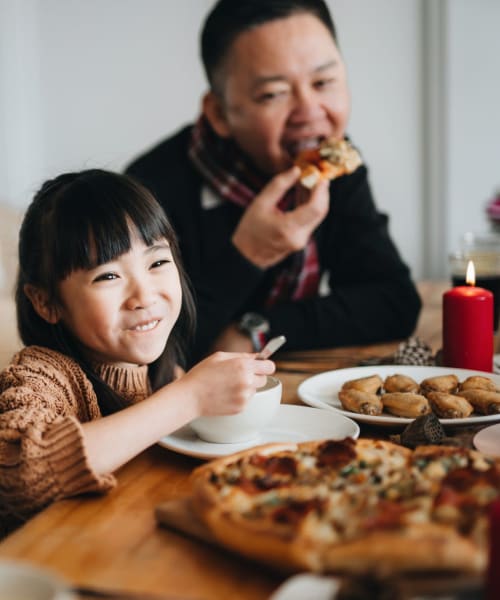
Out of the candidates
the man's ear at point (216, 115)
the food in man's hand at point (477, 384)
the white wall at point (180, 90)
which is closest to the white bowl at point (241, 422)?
the food in man's hand at point (477, 384)

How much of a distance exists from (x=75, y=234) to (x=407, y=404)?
569mm

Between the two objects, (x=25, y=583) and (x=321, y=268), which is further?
(x=321, y=268)

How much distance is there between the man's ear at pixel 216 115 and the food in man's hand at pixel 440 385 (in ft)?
3.92

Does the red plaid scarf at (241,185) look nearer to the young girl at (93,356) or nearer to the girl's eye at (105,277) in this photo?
the young girl at (93,356)

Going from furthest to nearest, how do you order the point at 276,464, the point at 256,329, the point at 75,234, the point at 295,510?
the point at 256,329 → the point at 75,234 → the point at 276,464 → the point at 295,510

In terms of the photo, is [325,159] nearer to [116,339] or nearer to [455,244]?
[116,339]

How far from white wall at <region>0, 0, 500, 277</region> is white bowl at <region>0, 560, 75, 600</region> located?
344 centimetres

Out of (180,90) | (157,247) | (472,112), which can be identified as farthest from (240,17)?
(180,90)

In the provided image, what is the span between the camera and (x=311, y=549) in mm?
684

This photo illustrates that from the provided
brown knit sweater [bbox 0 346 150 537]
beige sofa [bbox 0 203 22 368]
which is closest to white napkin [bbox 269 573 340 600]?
brown knit sweater [bbox 0 346 150 537]

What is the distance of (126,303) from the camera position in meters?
1.25

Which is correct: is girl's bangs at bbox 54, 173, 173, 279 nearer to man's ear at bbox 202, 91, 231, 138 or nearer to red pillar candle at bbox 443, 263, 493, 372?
red pillar candle at bbox 443, 263, 493, 372

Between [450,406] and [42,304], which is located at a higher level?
[42,304]

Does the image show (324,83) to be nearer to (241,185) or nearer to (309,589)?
(241,185)
